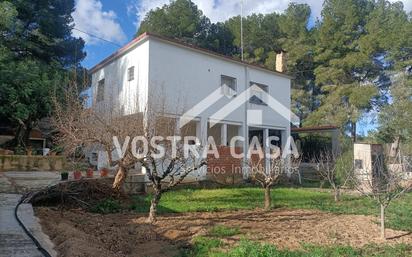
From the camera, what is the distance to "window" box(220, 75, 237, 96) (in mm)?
18391

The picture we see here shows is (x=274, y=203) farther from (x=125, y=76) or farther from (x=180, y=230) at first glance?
(x=125, y=76)

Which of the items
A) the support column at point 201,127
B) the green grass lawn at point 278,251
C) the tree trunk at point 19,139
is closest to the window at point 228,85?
the support column at point 201,127

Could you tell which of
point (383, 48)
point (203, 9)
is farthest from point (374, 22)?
point (203, 9)

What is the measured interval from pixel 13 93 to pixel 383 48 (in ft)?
100

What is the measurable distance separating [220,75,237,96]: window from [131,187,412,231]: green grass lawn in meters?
5.75

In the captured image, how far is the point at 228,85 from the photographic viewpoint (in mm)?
18875

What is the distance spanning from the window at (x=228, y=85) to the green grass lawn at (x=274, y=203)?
5.75 meters

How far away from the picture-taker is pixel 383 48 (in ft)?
108

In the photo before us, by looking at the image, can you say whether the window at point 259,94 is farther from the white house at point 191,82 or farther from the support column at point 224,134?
the support column at point 224,134

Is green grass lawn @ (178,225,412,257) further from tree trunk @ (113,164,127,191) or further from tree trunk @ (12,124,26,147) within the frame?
tree trunk @ (12,124,26,147)

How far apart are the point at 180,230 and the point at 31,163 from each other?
37.0ft

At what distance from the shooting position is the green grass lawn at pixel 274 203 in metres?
10.7

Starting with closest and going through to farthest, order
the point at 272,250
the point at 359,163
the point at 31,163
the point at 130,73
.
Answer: the point at 272,250 → the point at 130,73 → the point at 31,163 → the point at 359,163

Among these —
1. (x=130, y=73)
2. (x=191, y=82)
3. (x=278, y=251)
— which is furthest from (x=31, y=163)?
(x=278, y=251)
